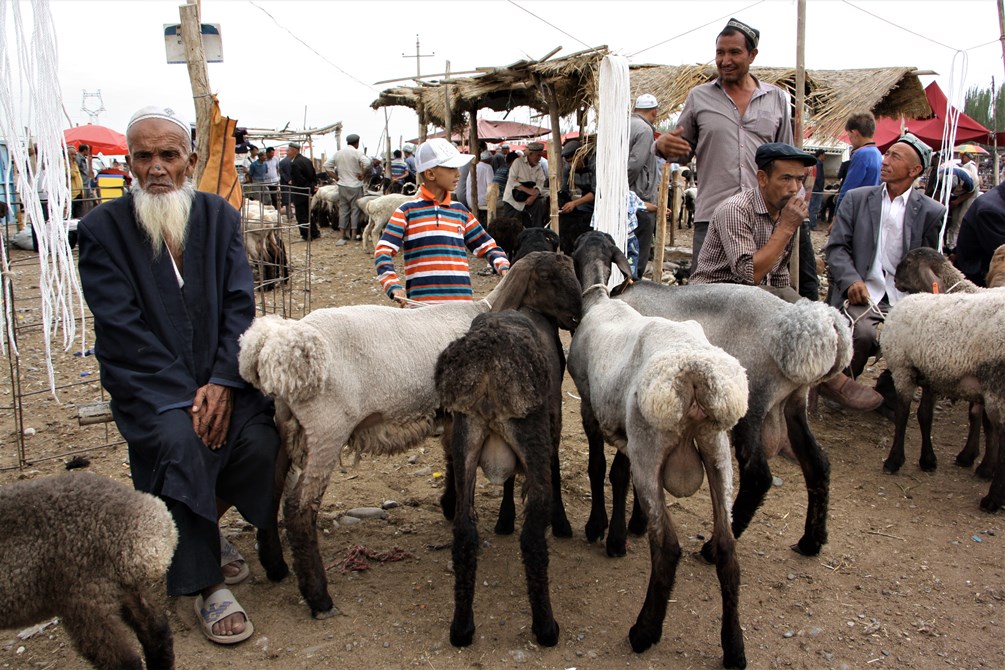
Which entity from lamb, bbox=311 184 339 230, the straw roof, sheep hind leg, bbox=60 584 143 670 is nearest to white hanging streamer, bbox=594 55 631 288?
the straw roof

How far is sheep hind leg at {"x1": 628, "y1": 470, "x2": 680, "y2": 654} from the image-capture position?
2.98 metres

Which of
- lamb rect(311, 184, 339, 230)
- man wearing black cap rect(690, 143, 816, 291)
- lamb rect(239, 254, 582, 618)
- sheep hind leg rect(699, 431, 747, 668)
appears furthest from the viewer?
lamb rect(311, 184, 339, 230)

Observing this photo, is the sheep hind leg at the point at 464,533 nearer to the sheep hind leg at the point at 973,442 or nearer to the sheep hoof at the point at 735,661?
the sheep hoof at the point at 735,661

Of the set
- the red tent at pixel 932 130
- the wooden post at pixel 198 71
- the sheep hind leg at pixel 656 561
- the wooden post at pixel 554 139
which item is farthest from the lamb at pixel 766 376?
the red tent at pixel 932 130

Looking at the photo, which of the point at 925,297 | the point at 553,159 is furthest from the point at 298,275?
the point at 925,297

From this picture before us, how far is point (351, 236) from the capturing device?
1883cm

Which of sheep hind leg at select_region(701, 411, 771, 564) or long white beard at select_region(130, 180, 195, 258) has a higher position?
long white beard at select_region(130, 180, 195, 258)

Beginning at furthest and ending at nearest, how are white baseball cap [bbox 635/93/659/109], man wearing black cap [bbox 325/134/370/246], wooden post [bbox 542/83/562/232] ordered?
man wearing black cap [bbox 325/134/370/246], wooden post [bbox 542/83/562/232], white baseball cap [bbox 635/93/659/109]

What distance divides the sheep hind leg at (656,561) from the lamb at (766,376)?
2.43 ft

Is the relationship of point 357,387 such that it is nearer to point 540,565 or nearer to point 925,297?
point 540,565

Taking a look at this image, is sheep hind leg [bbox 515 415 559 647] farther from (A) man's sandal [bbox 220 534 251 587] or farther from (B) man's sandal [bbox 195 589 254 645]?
(A) man's sandal [bbox 220 534 251 587]

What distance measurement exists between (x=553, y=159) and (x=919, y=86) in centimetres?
594

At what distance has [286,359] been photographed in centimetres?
314

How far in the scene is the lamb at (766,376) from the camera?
3.55m
